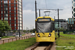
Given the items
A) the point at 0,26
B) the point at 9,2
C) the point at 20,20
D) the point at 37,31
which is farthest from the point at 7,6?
the point at 37,31

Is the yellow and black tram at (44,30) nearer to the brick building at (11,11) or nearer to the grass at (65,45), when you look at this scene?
the grass at (65,45)

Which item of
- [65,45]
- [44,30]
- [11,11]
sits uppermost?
[11,11]

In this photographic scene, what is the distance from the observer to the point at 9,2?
112375 millimetres

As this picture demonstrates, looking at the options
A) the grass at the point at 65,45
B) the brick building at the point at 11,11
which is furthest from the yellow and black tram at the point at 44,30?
the brick building at the point at 11,11

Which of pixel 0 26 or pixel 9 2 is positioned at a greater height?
pixel 9 2

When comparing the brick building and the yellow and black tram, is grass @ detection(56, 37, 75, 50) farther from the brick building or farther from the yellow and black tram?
the brick building

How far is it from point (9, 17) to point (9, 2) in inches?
427

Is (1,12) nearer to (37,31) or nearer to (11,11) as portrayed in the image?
(11,11)

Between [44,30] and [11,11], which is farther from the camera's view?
[11,11]

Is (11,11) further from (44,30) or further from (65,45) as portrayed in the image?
(65,45)

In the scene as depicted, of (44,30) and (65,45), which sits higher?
(44,30)

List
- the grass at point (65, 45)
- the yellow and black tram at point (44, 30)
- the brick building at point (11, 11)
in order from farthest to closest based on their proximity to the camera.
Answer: the brick building at point (11, 11) → the yellow and black tram at point (44, 30) → the grass at point (65, 45)

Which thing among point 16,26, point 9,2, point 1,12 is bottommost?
point 16,26

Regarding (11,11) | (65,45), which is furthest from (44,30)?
(11,11)
